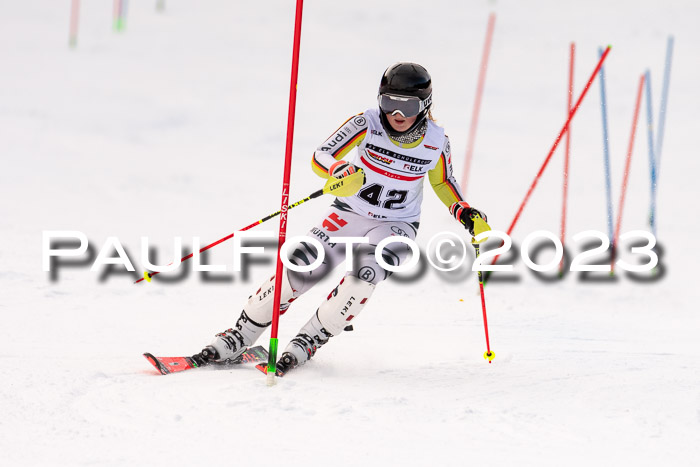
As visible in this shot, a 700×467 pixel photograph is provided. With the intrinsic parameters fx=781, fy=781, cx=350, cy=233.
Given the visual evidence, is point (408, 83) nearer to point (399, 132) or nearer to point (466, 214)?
point (399, 132)

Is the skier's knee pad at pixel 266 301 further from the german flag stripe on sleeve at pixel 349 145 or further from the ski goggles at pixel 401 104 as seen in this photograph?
the ski goggles at pixel 401 104

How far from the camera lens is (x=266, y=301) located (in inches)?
154

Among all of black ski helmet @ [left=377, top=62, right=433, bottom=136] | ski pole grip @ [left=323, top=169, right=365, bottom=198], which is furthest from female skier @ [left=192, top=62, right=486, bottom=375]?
ski pole grip @ [left=323, top=169, right=365, bottom=198]

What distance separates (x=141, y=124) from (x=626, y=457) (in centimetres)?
1053

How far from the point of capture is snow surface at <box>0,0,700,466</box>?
3100 millimetres

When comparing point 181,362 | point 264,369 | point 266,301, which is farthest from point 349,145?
point 181,362

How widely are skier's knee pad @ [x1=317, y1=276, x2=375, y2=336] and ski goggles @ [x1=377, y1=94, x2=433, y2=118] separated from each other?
0.83 m

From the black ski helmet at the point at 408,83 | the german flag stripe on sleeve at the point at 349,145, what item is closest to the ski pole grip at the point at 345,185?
the german flag stripe on sleeve at the point at 349,145

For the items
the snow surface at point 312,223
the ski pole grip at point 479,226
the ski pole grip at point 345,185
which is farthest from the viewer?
the ski pole grip at point 479,226

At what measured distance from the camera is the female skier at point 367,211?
12.4 ft

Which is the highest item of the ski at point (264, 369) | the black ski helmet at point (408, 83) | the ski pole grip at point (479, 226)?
Answer: the black ski helmet at point (408, 83)

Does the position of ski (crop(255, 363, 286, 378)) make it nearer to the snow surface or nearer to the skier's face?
the snow surface

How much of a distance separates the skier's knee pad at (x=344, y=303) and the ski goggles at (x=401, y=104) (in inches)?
32.8

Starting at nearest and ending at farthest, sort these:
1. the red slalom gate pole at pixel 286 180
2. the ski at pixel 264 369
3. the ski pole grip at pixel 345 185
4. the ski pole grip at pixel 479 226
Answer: the red slalom gate pole at pixel 286 180 → the ski pole grip at pixel 345 185 → the ski at pixel 264 369 → the ski pole grip at pixel 479 226
